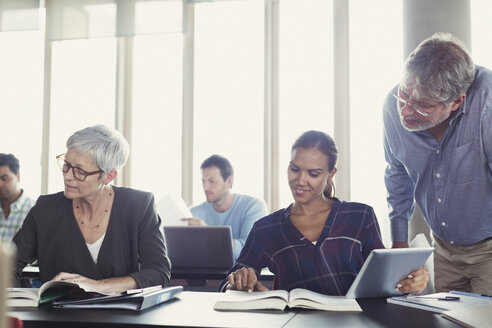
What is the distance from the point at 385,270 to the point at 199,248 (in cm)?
140

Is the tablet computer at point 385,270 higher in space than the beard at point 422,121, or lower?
lower

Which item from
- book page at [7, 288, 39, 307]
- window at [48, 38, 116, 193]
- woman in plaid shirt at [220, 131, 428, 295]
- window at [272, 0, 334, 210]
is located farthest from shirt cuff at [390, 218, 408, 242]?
window at [48, 38, 116, 193]

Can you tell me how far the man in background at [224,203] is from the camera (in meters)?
3.76

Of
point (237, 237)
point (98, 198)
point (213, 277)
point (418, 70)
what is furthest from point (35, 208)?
point (237, 237)

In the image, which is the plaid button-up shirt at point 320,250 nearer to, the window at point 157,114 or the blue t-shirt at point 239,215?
the blue t-shirt at point 239,215

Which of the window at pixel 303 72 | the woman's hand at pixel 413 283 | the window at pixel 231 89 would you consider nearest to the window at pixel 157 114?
the window at pixel 231 89

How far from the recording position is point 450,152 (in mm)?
1934

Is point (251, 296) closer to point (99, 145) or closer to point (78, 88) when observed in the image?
point (99, 145)

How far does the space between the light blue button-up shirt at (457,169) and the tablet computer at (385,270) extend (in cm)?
46

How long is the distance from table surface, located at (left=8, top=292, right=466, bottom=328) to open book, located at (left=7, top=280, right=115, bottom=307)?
0.06 m

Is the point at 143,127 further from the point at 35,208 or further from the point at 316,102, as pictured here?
the point at 35,208

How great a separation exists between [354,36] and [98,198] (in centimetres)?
344

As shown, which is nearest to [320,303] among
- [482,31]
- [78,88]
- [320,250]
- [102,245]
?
[320,250]

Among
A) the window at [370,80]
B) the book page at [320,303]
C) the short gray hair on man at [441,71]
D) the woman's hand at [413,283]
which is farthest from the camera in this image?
the window at [370,80]
